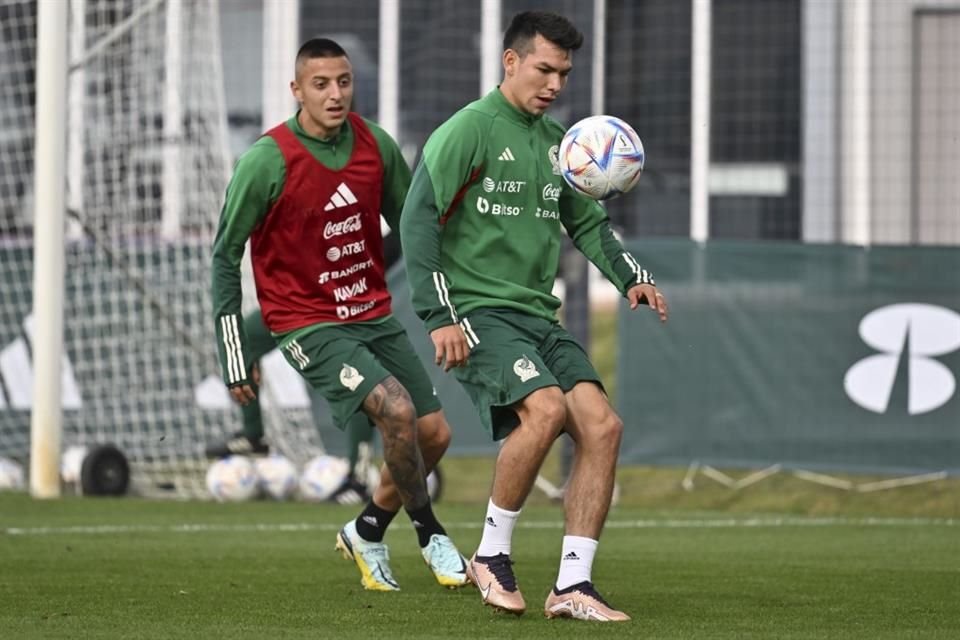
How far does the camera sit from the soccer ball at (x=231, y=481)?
13.4 m

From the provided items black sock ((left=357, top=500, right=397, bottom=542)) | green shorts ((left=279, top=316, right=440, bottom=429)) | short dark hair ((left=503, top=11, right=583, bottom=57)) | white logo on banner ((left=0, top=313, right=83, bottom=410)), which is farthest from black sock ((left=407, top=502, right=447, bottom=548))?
white logo on banner ((left=0, top=313, right=83, bottom=410))

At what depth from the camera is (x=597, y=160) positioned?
272 inches

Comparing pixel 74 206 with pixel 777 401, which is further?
pixel 74 206

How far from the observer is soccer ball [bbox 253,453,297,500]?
13477mm

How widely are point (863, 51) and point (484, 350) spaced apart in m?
12.4

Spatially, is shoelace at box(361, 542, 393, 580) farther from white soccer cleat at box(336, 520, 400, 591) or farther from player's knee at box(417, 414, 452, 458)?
player's knee at box(417, 414, 452, 458)

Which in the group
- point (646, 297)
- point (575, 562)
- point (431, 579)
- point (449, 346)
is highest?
point (646, 297)

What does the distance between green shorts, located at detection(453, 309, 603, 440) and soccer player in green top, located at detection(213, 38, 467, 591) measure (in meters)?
0.79

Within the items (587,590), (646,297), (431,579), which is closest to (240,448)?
(431,579)

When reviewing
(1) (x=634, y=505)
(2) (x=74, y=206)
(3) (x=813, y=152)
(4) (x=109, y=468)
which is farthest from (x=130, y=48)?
(3) (x=813, y=152)

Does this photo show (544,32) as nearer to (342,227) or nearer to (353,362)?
(342,227)

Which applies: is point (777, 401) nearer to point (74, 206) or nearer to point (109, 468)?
point (109, 468)

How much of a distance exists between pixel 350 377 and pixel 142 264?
25.0 feet

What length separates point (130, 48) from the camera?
14820 mm
